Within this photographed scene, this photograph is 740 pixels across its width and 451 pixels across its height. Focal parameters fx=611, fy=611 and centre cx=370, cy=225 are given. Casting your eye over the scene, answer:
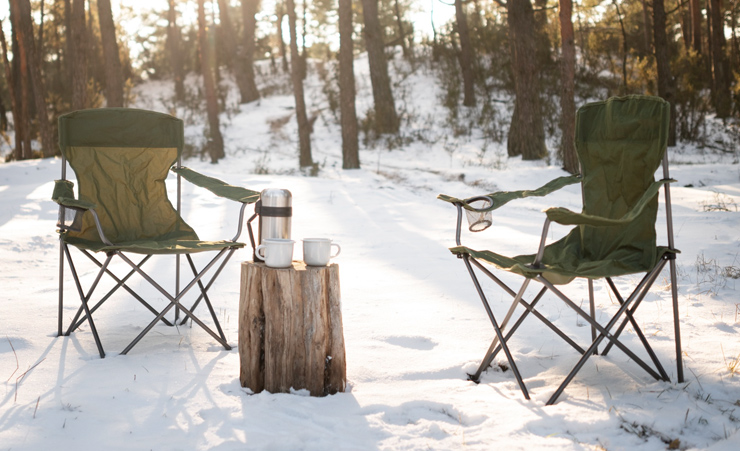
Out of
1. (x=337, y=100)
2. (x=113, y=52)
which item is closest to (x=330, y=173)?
(x=113, y=52)

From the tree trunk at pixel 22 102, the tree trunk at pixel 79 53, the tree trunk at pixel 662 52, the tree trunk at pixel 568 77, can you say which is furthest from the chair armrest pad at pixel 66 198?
the tree trunk at pixel 22 102

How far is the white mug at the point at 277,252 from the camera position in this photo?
2.04 m

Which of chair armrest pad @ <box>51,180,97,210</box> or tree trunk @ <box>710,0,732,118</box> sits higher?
tree trunk @ <box>710,0,732,118</box>

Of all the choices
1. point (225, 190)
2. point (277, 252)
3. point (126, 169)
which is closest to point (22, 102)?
point (126, 169)

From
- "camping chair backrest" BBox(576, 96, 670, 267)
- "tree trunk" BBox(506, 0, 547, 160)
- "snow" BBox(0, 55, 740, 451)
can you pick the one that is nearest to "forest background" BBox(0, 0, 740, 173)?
"tree trunk" BBox(506, 0, 547, 160)

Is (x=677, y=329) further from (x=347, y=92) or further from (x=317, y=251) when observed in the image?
(x=347, y=92)

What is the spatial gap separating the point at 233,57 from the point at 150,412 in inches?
705

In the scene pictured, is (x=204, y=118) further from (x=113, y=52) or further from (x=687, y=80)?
(x=687, y=80)

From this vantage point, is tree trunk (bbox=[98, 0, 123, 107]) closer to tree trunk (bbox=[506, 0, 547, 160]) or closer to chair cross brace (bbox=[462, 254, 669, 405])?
tree trunk (bbox=[506, 0, 547, 160])

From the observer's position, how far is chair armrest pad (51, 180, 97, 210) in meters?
2.34

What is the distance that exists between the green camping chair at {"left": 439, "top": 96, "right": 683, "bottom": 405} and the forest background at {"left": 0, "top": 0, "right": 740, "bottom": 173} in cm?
542

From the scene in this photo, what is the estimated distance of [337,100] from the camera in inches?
625

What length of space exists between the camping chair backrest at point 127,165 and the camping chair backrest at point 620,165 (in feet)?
6.08

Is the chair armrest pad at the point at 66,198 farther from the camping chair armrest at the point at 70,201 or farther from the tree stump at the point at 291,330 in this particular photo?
the tree stump at the point at 291,330
